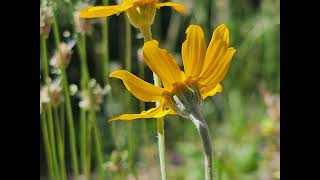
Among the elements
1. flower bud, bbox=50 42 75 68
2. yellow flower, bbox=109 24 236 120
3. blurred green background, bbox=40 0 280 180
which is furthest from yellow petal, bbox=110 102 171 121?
blurred green background, bbox=40 0 280 180

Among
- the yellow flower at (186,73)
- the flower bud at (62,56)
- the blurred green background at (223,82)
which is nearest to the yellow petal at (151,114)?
the yellow flower at (186,73)

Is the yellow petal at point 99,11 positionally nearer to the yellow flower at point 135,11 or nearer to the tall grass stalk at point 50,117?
the yellow flower at point 135,11

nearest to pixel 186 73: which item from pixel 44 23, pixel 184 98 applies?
pixel 184 98

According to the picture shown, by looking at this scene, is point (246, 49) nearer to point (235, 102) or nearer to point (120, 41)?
point (235, 102)

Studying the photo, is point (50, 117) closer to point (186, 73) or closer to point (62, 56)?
point (62, 56)

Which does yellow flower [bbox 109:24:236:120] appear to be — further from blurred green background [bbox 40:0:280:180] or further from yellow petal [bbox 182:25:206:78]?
blurred green background [bbox 40:0:280:180]

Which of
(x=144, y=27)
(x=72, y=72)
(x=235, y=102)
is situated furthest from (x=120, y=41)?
(x=144, y=27)
